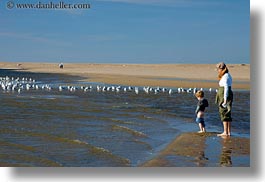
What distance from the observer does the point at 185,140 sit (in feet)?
27.2

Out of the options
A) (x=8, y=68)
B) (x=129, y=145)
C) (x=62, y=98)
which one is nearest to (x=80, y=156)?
(x=129, y=145)

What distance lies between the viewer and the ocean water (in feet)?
24.0

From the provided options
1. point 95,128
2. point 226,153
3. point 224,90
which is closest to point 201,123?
A: point 224,90

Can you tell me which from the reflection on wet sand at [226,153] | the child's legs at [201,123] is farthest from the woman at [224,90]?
the child's legs at [201,123]

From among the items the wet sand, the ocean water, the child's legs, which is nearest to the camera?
the wet sand

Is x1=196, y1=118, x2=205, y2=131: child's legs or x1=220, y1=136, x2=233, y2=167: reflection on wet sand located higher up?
x1=196, y1=118, x2=205, y2=131: child's legs

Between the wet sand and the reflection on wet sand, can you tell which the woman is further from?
the wet sand

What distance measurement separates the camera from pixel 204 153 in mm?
7395

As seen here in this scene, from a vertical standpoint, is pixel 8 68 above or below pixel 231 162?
above

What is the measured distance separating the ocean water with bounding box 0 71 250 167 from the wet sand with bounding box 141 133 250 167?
27cm

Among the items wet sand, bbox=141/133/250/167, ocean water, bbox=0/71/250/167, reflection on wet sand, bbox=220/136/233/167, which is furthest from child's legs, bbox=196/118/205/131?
reflection on wet sand, bbox=220/136/233/167

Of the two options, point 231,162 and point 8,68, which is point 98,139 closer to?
point 231,162

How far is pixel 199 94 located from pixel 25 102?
22.3ft

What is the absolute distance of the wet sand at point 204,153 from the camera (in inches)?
272
